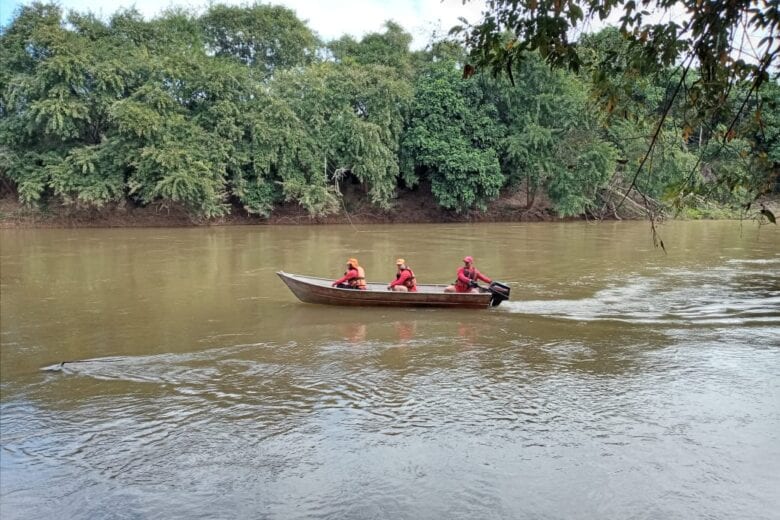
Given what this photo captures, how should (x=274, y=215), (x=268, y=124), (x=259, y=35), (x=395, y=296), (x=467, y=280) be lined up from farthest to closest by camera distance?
(x=259, y=35), (x=274, y=215), (x=268, y=124), (x=467, y=280), (x=395, y=296)

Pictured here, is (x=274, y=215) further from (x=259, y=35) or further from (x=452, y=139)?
(x=259, y=35)

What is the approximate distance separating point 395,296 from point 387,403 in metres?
4.32

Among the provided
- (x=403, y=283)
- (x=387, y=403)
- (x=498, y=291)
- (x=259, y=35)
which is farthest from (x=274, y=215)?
(x=387, y=403)

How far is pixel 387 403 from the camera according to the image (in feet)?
21.9

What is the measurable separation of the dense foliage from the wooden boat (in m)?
14.8

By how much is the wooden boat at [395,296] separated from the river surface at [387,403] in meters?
0.18

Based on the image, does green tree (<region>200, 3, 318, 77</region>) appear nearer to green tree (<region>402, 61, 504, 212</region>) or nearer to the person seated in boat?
green tree (<region>402, 61, 504, 212</region>)

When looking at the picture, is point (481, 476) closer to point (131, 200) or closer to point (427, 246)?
point (427, 246)

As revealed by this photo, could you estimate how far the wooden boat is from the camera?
1085 centimetres

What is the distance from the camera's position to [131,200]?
2842 cm

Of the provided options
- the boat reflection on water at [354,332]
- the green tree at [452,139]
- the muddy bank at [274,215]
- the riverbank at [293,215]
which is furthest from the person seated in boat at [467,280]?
the muddy bank at [274,215]

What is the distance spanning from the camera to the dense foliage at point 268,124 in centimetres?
2545

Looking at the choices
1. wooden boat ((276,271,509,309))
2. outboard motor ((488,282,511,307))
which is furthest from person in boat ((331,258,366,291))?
outboard motor ((488,282,511,307))

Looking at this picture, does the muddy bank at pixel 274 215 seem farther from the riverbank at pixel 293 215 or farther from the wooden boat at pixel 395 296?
the wooden boat at pixel 395 296
